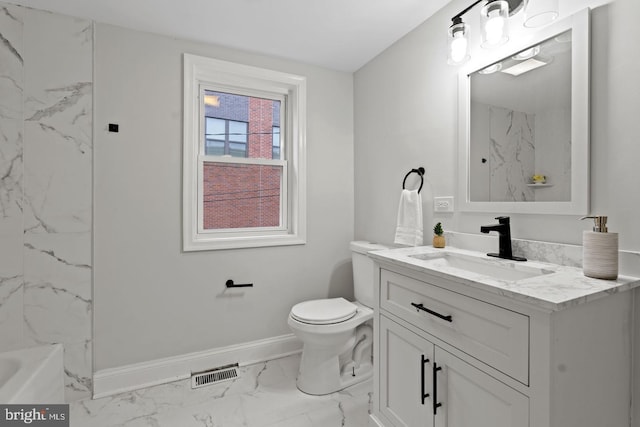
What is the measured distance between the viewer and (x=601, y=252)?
0.99 m

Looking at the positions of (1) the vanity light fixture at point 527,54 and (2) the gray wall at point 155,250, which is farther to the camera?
(2) the gray wall at point 155,250

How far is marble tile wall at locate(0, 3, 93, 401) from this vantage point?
171 cm

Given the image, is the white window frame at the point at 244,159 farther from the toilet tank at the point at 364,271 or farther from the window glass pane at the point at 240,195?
the toilet tank at the point at 364,271

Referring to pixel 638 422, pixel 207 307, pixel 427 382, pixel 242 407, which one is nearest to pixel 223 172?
pixel 207 307

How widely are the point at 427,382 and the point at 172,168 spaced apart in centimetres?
189

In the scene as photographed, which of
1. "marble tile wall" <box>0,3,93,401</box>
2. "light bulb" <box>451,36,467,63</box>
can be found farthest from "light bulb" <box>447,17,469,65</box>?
"marble tile wall" <box>0,3,93,401</box>

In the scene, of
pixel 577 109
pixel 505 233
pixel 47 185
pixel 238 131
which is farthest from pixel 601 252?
pixel 47 185

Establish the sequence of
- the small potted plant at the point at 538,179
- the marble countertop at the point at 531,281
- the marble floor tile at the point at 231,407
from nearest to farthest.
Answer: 1. the marble countertop at the point at 531,281
2. the small potted plant at the point at 538,179
3. the marble floor tile at the point at 231,407

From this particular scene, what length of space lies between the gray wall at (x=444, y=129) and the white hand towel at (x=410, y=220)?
0.23 feet

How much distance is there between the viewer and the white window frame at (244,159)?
2.11 meters

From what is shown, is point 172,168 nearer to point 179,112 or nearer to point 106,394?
point 179,112

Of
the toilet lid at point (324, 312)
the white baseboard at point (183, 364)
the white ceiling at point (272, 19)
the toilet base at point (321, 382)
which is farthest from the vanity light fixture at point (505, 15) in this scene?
the white baseboard at point (183, 364)

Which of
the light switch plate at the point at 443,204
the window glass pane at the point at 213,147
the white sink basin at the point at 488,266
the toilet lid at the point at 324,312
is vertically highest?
the window glass pane at the point at 213,147

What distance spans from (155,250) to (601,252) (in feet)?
7.28
